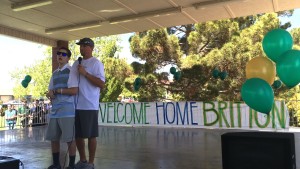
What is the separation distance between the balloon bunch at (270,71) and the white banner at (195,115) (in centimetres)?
467

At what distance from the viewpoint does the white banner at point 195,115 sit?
32.9 ft

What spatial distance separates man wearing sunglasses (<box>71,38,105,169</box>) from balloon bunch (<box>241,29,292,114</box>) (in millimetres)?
2232

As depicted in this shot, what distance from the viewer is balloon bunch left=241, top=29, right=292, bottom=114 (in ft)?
15.0

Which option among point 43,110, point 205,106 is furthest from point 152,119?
point 43,110

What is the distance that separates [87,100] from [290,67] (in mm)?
3240

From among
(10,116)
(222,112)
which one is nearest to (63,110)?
(222,112)

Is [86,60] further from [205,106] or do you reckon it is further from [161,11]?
[205,106]

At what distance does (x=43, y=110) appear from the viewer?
1450 centimetres

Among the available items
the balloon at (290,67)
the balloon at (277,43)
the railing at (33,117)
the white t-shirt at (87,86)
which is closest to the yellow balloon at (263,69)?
the balloon at (277,43)

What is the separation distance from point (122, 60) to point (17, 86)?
32.2 meters

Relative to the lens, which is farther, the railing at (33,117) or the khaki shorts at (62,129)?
the railing at (33,117)

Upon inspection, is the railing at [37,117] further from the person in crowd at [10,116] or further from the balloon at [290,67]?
the balloon at [290,67]

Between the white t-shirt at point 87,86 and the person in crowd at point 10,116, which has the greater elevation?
the white t-shirt at point 87,86

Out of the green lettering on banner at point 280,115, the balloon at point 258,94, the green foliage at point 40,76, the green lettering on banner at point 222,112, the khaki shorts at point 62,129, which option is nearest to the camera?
the khaki shorts at point 62,129
